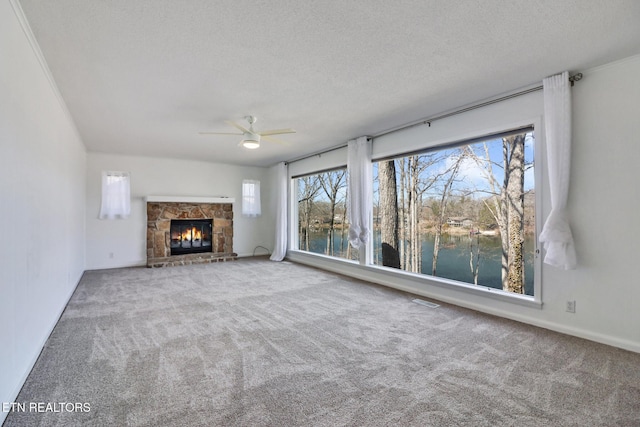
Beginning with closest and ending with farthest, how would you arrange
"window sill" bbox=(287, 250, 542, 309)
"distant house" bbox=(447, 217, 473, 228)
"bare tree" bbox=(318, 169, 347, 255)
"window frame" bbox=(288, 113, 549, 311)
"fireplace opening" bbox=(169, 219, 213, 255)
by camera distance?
"window frame" bbox=(288, 113, 549, 311)
"window sill" bbox=(287, 250, 542, 309)
"distant house" bbox=(447, 217, 473, 228)
"bare tree" bbox=(318, 169, 347, 255)
"fireplace opening" bbox=(169, 219, 213, 255)

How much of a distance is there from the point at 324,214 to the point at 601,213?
5.10m

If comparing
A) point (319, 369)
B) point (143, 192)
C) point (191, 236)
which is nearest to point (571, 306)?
point (319, 369)

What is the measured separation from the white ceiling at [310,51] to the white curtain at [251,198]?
13.0 ft

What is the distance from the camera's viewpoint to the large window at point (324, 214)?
6750 millimetres

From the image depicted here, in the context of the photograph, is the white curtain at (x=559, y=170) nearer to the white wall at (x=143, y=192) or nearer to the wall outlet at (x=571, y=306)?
the wall outlet at (x=571, y=306)

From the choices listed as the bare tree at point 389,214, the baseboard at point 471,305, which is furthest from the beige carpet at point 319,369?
the bare tree at point 389,214

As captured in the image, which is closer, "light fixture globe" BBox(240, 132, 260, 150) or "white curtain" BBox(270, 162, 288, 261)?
"light fixture globe" BBox(240, 132, 260, 150)

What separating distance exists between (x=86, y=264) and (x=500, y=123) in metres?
7.64

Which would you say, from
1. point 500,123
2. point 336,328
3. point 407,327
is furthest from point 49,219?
point 500,123

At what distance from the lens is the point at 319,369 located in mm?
2188

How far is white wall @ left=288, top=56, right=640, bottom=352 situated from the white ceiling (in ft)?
0.94

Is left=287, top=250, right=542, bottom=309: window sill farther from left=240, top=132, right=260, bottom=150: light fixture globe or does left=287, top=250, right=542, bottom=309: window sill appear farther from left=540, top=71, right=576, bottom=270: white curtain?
left=240, top=132, right=260, bottom=150: light fixture globe

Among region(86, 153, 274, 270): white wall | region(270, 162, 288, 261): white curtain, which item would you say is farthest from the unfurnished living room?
region(270, 162, 288, 261): white curtain

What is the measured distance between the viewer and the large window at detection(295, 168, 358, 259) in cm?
675
